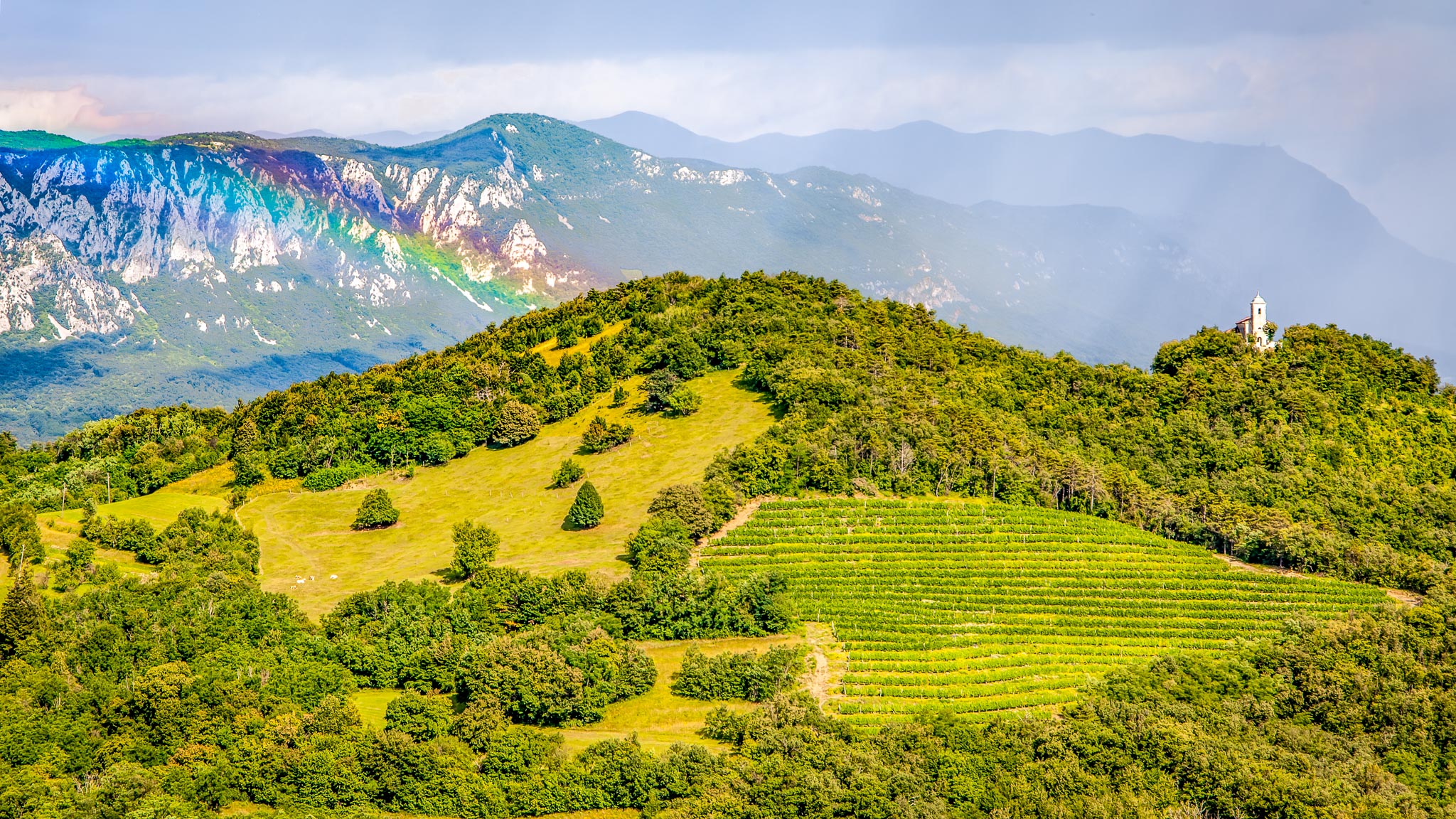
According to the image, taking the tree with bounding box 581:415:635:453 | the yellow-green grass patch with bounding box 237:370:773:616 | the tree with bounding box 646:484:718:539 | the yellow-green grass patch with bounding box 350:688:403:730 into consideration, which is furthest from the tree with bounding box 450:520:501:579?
the tree with bounding box 581:415:635:453

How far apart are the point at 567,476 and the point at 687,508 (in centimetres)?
2044

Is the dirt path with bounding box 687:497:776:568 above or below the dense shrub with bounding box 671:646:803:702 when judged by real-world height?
above

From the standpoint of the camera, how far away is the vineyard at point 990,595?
7419 centimetres

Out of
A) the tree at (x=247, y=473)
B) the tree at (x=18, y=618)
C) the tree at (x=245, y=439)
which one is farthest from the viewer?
the tree at (x=245, y=439)

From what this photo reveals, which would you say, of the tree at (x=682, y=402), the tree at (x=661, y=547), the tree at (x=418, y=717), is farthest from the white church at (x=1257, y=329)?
the tree at (x=418, y=717)

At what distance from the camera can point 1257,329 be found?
459ft

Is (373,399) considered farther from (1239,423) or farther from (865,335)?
(1239,423)

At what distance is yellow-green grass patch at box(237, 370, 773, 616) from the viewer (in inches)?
3676

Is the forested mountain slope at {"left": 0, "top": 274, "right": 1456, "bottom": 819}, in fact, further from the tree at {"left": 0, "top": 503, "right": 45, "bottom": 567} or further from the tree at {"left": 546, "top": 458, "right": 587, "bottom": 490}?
the tree at {"left": 546, "top": 458, "right": 587, "bottom": 490}

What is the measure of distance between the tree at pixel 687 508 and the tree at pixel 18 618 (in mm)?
45736

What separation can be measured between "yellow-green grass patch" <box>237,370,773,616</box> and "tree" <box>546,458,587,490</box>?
1.09 meters

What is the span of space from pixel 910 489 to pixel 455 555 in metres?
40.6

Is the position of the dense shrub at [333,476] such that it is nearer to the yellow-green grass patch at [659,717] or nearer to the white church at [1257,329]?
the yellow-green grass patch at [659,717]

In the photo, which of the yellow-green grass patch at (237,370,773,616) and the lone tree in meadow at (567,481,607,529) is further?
the lone tree in meadow at (567,481,607,529)
